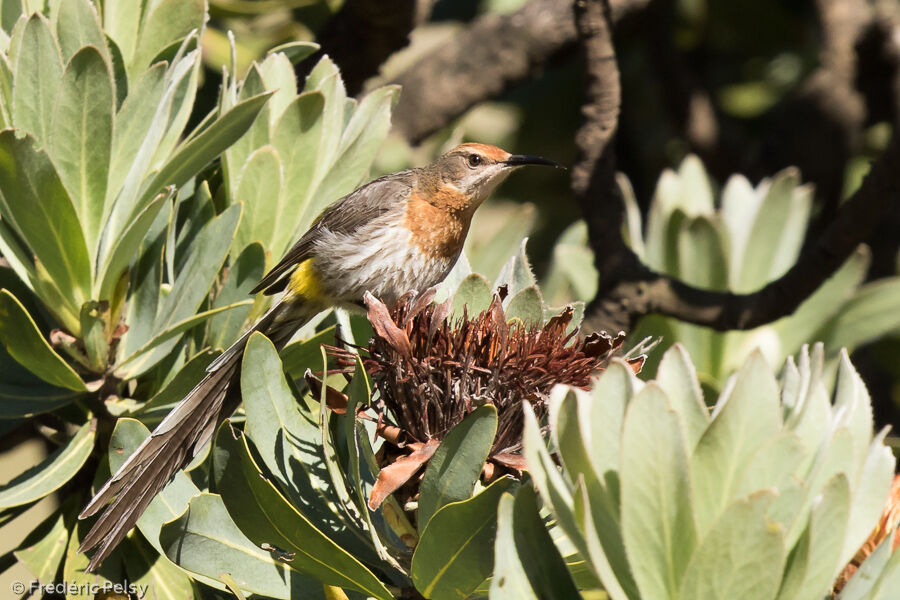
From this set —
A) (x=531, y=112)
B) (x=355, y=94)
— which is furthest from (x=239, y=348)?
(x=531, y=112)

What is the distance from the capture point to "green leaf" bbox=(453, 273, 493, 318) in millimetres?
2295

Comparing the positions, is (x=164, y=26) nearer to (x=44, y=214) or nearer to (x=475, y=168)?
(x=44, y=214)

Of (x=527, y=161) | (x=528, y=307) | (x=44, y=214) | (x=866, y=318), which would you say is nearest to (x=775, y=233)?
(x=866, y=318)

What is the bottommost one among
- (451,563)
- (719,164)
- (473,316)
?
(719,164)

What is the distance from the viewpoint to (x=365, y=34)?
11.8 feet

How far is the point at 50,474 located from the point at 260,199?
30.9 inches

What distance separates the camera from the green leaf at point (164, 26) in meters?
2.48

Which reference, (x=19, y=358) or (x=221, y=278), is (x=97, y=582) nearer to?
(x=19, y=358)

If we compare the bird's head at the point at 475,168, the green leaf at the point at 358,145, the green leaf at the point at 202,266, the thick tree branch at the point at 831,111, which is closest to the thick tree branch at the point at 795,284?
the bird's head at the point at 475,168

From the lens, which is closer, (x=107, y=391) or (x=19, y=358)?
(x=19, y=358)

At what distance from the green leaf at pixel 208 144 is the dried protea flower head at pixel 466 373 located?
0.47m

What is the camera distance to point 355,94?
378 cm

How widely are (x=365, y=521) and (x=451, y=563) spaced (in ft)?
0.90

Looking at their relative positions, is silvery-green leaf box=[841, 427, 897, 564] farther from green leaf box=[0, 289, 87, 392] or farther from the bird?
green leaf box=[0, 289, 87, 392]
